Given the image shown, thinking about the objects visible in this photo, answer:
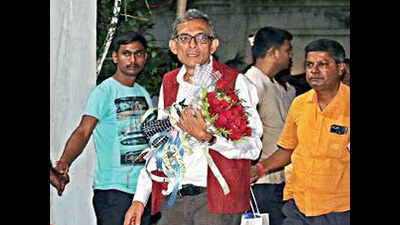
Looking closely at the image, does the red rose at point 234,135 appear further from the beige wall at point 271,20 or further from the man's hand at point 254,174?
the beige wall at point 271,20

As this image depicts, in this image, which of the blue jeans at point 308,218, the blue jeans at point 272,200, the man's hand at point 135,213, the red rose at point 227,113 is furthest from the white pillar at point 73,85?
the blue jeans at point 308,218

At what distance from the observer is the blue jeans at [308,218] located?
693 cm

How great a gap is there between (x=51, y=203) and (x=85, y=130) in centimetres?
55

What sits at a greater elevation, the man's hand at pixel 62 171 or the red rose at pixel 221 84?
the red rose at pixel 221 84

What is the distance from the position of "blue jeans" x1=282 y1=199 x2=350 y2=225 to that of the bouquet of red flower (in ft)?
1.98

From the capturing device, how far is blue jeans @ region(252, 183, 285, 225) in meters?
7.06

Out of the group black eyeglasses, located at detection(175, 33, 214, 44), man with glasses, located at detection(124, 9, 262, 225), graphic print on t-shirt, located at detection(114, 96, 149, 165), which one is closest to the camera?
man with glasses, located at detection(124, 9, 262, 225)

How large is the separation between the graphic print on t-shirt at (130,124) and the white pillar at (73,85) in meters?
0.25

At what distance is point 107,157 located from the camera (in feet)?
23.7

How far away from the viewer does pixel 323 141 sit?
6910mm

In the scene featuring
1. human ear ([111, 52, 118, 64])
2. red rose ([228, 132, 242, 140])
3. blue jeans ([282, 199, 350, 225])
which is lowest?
blue jeans ([282, 199, 350, 225])

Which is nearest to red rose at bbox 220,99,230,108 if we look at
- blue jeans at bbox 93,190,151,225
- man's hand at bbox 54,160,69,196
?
blue jeans at bbox 93,190,151,225

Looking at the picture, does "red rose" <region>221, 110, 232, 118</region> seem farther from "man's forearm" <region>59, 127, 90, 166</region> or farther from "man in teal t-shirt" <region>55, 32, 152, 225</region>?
"man's forearm" <region>59, 127, 90, 166</region>
